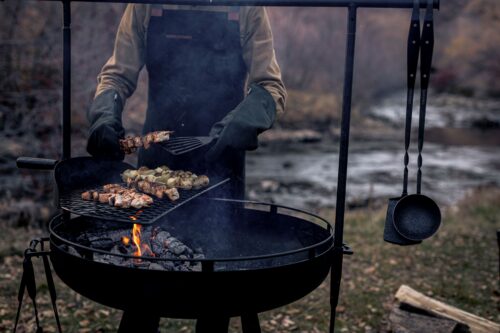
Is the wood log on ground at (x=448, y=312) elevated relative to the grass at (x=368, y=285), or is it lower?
elevated

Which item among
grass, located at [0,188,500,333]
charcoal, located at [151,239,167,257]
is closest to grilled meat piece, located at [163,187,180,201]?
charcoal, located at [151,239,167,257]

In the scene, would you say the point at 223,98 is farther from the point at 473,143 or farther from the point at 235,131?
the point at 473,143

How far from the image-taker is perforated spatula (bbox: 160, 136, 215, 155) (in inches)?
98.8

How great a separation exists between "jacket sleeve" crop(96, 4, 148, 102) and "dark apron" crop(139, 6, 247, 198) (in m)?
0.08

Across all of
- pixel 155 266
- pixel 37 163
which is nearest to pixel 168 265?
pixel 155 266

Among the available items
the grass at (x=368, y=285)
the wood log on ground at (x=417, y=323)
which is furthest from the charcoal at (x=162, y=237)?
the wood log on ground at (x=417, y=323)

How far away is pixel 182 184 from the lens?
2.73 metres

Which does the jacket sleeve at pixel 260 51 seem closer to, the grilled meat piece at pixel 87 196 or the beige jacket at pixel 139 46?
the beige jacket at pixel 139 46

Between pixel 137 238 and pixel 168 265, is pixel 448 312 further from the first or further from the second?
pixel 137 238

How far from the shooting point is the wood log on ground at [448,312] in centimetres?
369

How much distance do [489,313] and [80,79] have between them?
6319 mm

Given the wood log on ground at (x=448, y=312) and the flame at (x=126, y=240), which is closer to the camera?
the flame at (x=126, y=240)

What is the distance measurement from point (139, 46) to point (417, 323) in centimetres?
272

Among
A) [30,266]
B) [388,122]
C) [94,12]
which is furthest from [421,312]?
[388,122]
